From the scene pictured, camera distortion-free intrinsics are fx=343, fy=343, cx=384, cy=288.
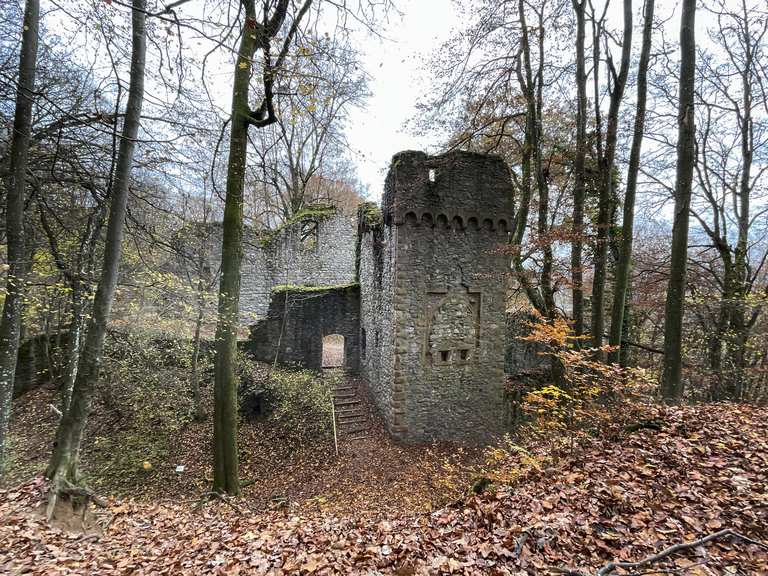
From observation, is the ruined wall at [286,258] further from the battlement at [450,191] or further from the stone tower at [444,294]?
the battlement at [450,191]

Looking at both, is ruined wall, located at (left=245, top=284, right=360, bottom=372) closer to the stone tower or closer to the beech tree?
the stone tower

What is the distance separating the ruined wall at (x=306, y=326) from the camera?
11.0 metres

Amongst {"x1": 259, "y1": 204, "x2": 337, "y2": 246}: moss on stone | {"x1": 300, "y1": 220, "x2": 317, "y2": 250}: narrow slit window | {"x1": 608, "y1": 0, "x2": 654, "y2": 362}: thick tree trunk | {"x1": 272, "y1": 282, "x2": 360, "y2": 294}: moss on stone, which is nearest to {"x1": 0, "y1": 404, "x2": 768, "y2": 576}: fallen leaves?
{"x1": 608, "y1": 0, "x2": 654, "y2": 362}: thick tree trunk

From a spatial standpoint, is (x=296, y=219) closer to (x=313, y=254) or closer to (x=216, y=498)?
(x=313, y=254)

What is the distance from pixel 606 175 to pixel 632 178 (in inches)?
23.1

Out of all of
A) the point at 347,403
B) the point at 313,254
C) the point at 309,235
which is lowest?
the point at 347,403

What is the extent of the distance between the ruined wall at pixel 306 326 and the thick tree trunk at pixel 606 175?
7.07 meters

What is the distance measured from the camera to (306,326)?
11273 millimetres

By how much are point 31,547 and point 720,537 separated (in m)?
5.29

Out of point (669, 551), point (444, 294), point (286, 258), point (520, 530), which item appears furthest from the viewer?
point (286, 258)

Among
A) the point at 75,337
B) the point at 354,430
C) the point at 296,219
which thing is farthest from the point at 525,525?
the point at 296,219

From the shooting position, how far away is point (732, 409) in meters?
4.77

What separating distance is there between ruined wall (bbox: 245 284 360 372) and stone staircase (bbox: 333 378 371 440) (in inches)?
48.6

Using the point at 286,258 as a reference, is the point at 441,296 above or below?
below
